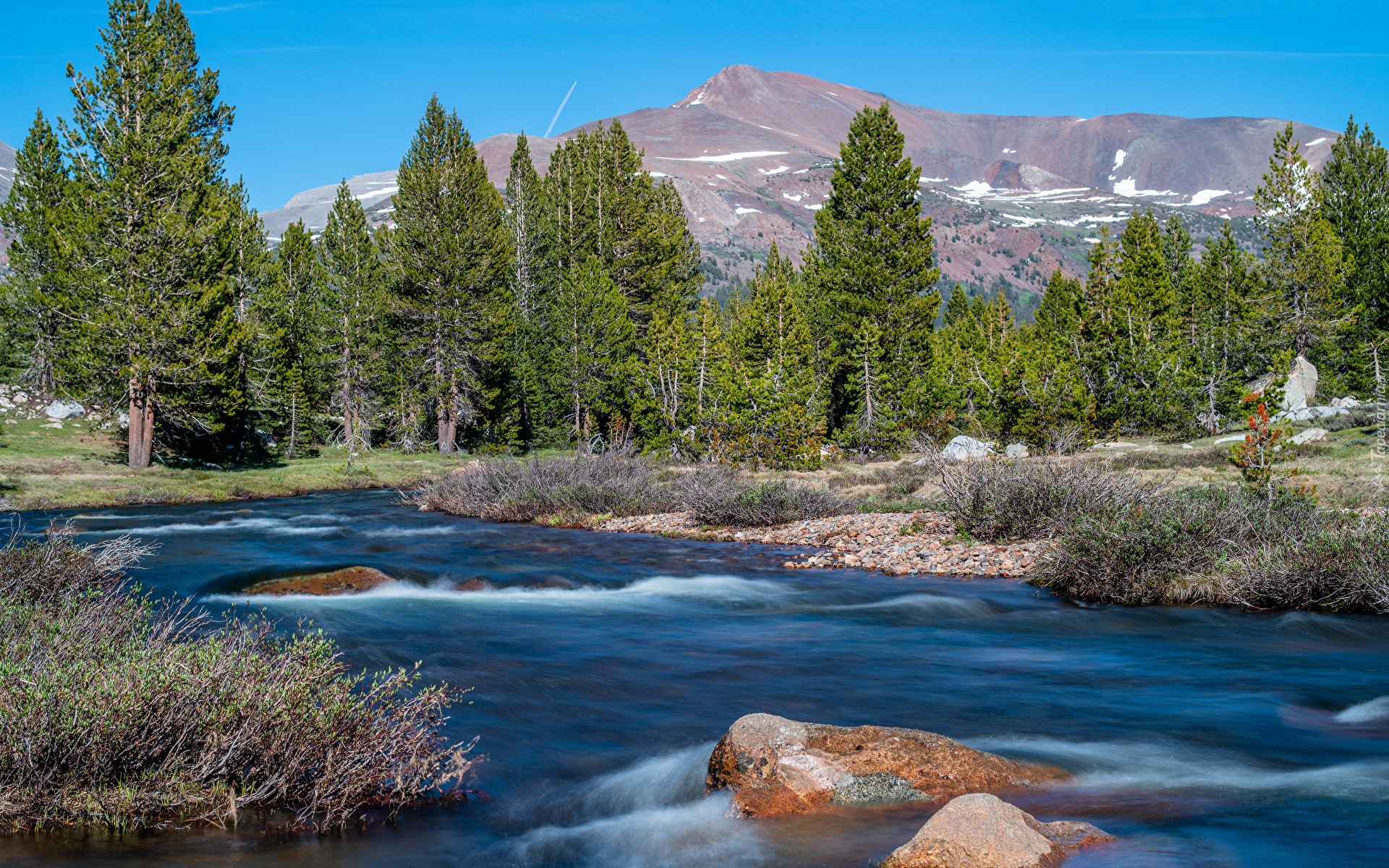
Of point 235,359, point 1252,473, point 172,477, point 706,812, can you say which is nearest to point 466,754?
point 706,812

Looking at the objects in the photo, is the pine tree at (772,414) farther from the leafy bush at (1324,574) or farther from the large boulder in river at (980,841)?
the large boulder in river at (980,841)

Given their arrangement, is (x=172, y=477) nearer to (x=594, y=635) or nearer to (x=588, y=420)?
(x=588, y=420)

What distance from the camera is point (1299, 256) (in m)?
39.9

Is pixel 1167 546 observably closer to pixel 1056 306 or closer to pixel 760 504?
pixel 760 504

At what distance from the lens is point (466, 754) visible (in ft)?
21.8

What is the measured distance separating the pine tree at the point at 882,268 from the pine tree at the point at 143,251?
2474 centimetres

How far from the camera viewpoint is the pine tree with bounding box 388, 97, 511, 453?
43.4 metres

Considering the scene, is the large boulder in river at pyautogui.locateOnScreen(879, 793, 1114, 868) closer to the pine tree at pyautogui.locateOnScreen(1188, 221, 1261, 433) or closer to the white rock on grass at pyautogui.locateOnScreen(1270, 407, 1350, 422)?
the white rock on grass at pyautogui.locateOnScreen(1270, 407, 1350, 422)

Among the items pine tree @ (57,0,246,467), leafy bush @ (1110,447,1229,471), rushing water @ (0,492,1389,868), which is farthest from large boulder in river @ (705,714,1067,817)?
pine tree @ (57,0,246,467)

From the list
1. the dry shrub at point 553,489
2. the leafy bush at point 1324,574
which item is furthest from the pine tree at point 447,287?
the leafy bush at point 1324,574

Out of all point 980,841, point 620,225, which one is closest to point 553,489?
point 980,841

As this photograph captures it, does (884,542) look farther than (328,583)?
Yes

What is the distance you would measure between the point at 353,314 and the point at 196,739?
139 feet

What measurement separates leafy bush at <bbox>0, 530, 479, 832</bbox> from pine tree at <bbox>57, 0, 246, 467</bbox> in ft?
96.4
